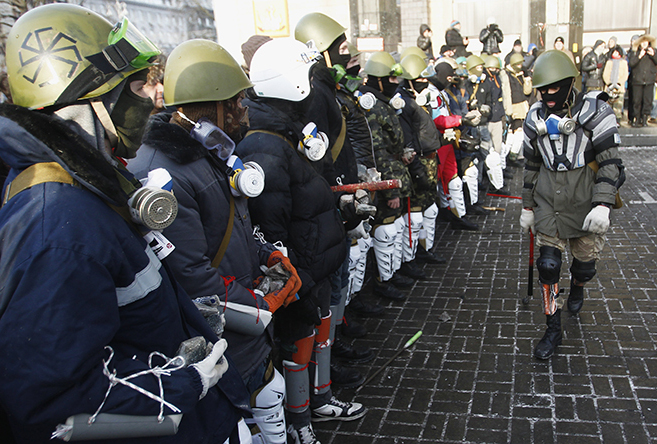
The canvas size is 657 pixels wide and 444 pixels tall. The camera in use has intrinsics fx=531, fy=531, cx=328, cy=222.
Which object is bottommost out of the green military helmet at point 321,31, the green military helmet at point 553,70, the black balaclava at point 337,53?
the green military helmet at point 553,70

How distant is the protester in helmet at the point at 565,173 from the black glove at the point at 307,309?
205 cm

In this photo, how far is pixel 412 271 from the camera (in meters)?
6.25

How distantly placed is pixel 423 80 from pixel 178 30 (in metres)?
3.85

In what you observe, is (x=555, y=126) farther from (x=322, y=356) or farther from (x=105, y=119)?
(x=105, y=119)

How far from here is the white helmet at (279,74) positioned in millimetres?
3213

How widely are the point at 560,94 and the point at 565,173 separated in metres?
0.63

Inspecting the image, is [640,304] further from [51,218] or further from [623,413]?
[51,218]

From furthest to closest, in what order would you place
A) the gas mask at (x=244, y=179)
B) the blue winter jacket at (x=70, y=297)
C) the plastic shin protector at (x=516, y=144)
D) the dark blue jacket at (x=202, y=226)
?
the plastic shin protector at (x=516, y=144), the gas mask at (x=244, y=179), the dark blue jacket at (x=202, y=226), the blue winter jacket at (x=70, y=297)

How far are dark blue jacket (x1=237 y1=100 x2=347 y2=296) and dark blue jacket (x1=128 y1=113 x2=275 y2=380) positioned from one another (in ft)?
1.33

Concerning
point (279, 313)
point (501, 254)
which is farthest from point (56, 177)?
point (501, 254)

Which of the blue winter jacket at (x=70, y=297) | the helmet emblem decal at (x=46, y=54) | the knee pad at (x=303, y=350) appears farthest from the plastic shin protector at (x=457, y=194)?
the helmet emblem decal at (x=46, y=54)

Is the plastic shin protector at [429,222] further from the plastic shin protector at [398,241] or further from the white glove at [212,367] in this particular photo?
the white glove at [212,367]

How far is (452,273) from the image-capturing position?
6.28 m

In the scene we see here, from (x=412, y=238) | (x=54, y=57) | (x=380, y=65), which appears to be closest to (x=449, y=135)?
(x=412, y=238)
